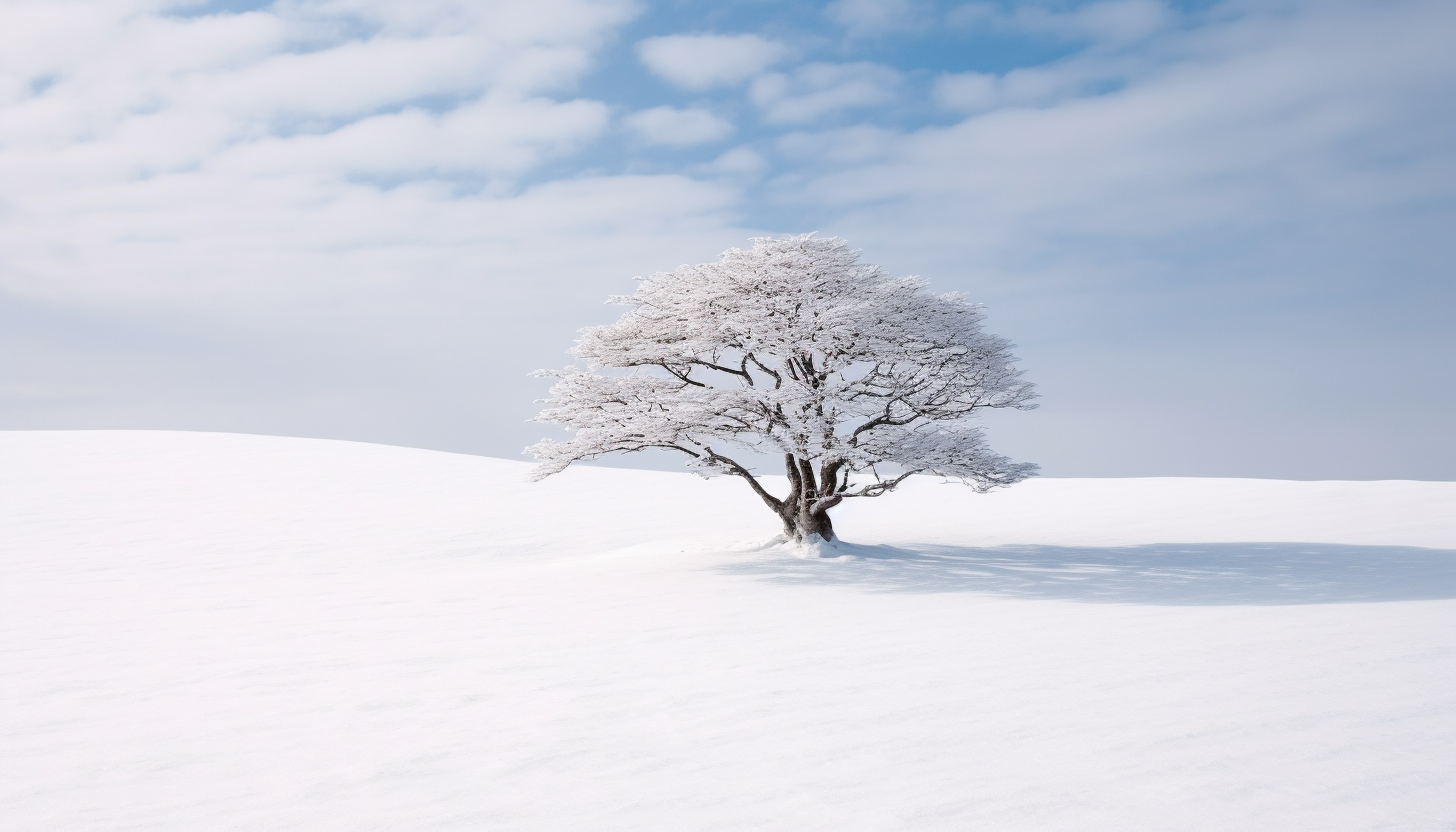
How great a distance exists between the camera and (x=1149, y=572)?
16219 mm

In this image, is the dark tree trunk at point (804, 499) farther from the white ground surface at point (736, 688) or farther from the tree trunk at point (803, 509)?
the white ground surface at point (736, 688)

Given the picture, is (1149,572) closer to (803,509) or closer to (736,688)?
(803,509)

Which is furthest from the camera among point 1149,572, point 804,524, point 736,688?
point 804,524

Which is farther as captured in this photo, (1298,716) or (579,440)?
(579,440)

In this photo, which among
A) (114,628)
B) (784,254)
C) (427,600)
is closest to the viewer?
(114,628)

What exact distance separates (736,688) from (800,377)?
10.4 metres

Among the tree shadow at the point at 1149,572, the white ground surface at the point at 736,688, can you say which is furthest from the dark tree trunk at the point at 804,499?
the white ground surface at the point at 736,688

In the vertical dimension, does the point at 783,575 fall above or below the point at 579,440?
below

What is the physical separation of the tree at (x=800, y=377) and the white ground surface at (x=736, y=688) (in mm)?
1981

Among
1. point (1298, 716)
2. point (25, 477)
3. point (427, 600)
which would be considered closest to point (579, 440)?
point (427, 600)

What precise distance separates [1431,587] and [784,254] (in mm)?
11658

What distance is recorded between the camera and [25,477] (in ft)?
95.6

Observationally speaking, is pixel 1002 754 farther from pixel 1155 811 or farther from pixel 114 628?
pixel 114 628

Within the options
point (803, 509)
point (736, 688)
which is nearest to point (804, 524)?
point (803, 509)
